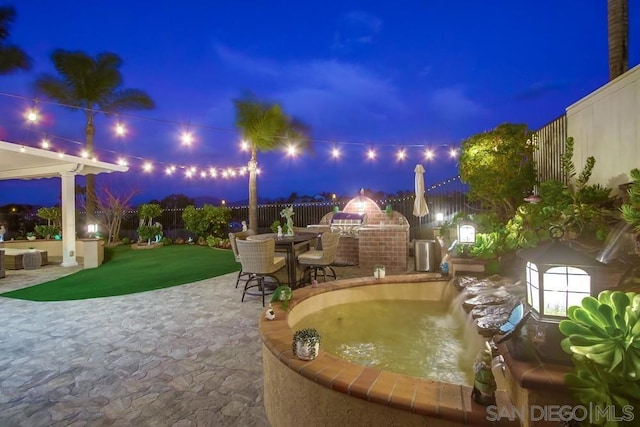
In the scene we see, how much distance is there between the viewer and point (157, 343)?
3748 mm

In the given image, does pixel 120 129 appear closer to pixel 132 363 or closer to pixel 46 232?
pixel 46 232

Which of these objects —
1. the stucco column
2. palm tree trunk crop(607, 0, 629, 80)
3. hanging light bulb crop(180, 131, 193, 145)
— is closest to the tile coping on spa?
palm tree trunk crop(607, 0, 629, 80)

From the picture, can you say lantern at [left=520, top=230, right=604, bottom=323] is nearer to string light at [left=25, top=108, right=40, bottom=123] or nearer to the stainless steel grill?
the stainless steel grill

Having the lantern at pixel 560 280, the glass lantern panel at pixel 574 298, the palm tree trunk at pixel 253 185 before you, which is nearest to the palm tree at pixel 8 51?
the palm tree trunk at pixel 253 185

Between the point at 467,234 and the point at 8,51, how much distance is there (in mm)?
14772

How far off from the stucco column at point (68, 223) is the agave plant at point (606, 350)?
438 inches

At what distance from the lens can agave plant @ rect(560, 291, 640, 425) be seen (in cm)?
113

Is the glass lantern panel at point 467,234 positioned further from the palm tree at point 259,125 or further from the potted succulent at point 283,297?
the palm tree at point 259,125

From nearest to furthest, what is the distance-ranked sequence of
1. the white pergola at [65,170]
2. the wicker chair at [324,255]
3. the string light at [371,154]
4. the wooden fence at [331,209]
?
the wicker chair at [324,255] < the white pergola at [65,170] < the string light at [371,154] < the wooden fence at [331,209]

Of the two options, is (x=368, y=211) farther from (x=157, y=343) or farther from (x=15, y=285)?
(x=15, y=285)

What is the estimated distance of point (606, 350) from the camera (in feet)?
3.84

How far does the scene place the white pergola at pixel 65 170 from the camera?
8.76 metres

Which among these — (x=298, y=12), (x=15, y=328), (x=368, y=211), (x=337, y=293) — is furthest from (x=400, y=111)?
(x=15, y=328)

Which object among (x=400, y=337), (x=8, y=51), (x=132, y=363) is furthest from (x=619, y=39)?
(x=8, y=51)
